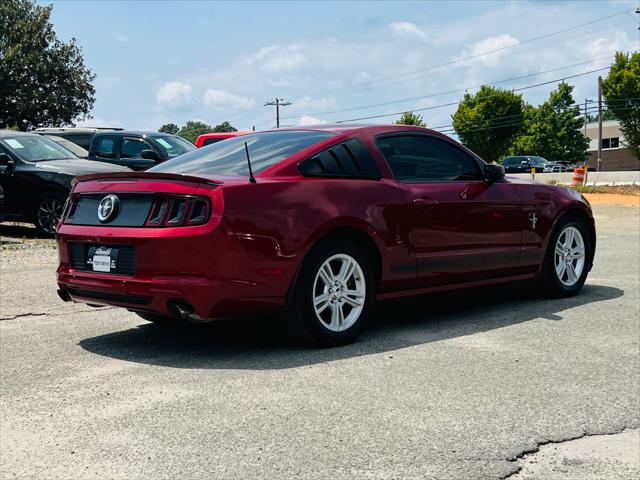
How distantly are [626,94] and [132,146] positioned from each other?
53921 millimetres

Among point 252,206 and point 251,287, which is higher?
point 252,206

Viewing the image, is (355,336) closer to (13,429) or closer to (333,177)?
(333,177)

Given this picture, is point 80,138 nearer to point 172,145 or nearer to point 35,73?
point 172,145

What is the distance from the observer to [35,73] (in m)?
56.0

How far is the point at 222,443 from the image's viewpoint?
3.64 metres

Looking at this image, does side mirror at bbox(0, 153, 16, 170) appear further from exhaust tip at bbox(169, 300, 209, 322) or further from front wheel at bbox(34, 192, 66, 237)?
exhaust tip at bbox(169, 300, 209, 322)

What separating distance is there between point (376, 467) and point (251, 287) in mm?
1918

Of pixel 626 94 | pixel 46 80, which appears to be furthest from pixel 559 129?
pixel 46 80

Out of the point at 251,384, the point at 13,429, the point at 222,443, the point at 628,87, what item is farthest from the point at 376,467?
the point at 628,87

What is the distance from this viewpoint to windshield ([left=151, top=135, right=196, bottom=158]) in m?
16.0

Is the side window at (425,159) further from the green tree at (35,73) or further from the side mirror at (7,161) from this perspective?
the green tree at (35,73)

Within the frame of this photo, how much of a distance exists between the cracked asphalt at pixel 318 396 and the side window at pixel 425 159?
3.17 ft

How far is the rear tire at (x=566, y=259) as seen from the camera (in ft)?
24.5

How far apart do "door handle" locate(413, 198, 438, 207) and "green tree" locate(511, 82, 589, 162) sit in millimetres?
77318
